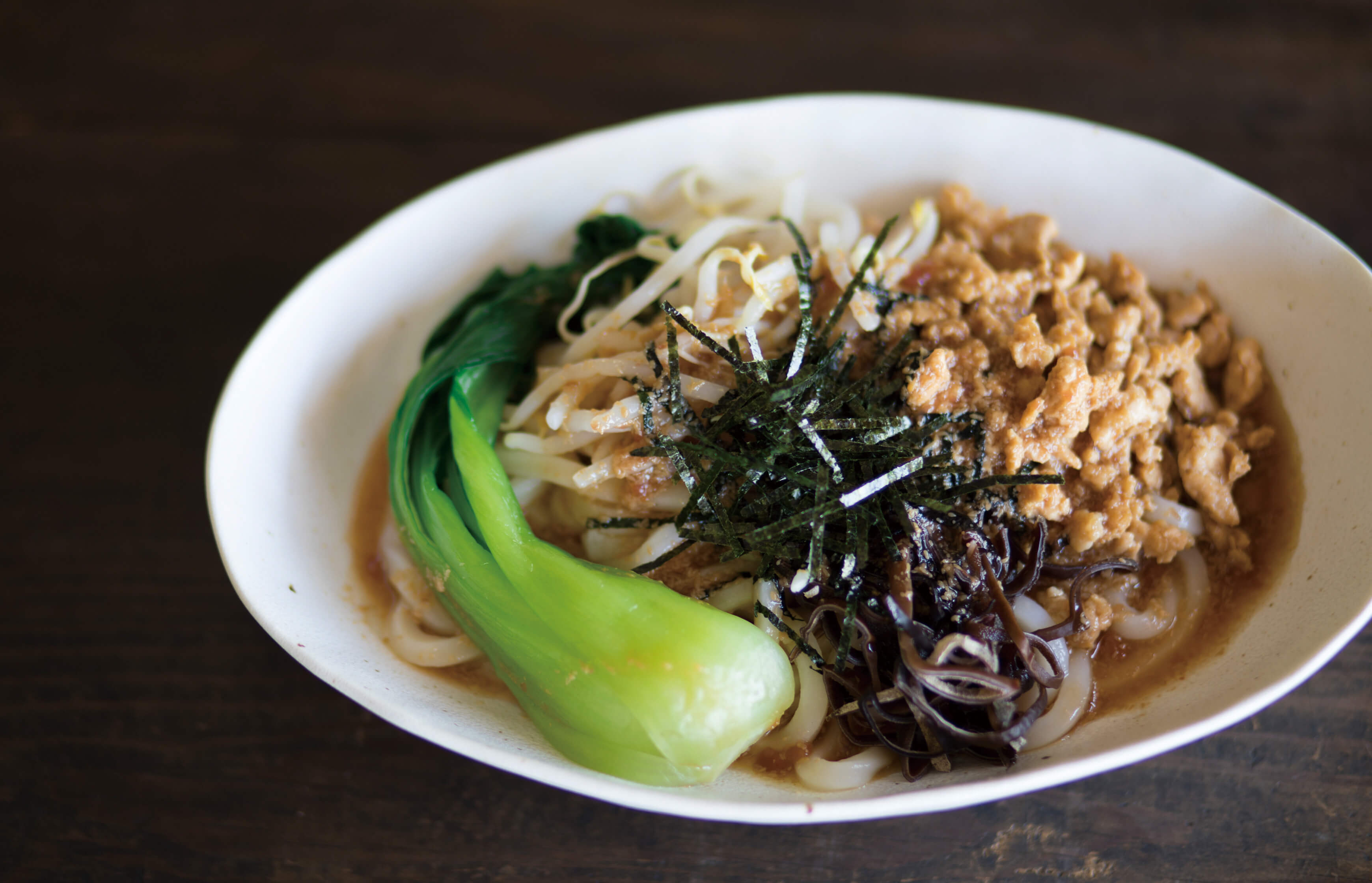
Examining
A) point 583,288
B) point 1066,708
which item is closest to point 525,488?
point 583,288

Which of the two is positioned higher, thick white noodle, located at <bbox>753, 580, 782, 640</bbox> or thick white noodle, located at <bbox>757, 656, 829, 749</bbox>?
thick white noodle, located at <bbox>753, 580, 782, 640</bbox>

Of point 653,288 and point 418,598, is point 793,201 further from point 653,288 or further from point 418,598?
point 418,598

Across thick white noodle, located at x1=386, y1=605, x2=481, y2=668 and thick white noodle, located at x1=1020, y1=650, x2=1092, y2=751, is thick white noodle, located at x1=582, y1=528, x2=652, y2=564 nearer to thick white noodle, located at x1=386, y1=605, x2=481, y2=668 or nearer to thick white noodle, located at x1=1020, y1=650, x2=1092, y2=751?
thick white noodle, located at x1=386, y1=605, x2=481, y2=668

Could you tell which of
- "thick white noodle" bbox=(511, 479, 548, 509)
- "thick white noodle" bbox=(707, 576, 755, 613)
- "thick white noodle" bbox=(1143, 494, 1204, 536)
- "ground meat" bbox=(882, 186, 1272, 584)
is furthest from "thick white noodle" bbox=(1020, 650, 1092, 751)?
"thick white noodle" bbox=(511, 479, 548, 509)

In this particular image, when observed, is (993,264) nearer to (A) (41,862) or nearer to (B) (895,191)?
(B) (895,191)

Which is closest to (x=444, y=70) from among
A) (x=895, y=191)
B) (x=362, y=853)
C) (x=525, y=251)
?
(x=525, y=251)
